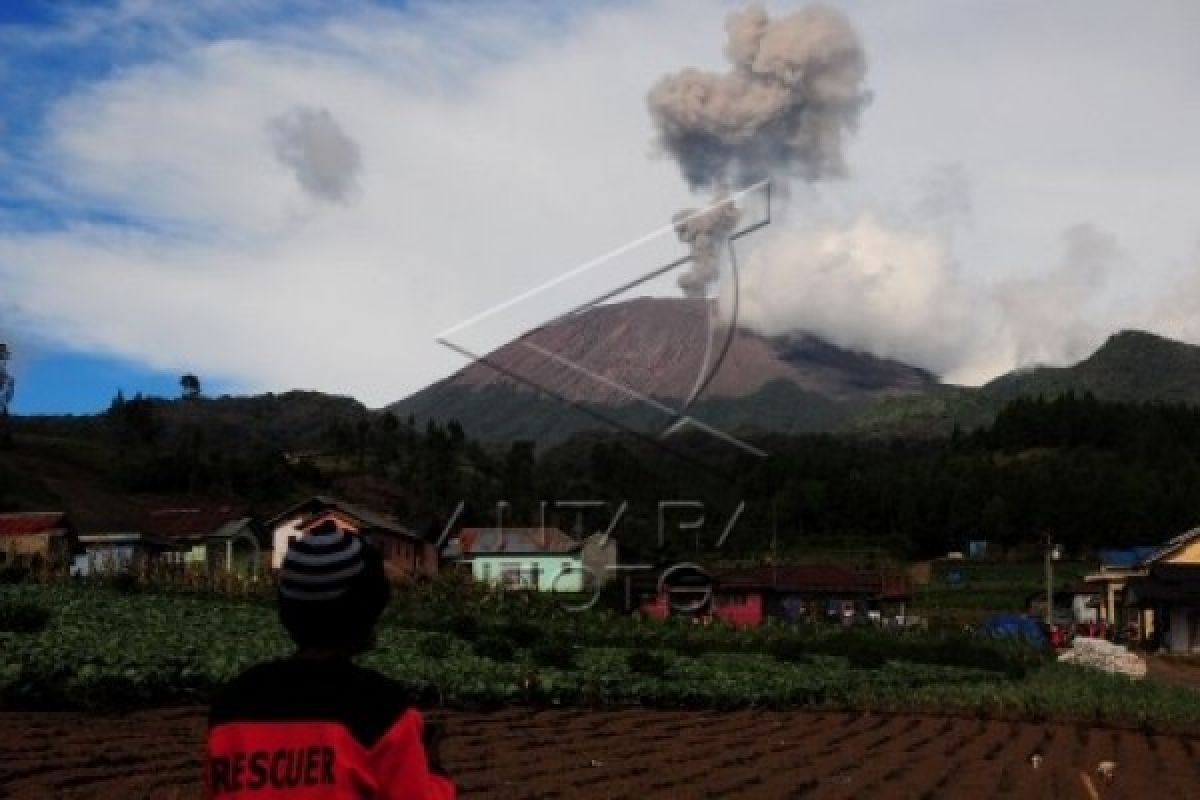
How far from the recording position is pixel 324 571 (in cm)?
296

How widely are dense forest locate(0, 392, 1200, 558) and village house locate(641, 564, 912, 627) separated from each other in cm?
536

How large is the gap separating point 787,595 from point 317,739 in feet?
198

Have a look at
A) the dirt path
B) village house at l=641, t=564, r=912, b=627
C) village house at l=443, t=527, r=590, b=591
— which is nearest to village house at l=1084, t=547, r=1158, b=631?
village house at l=641, t=564, r=912, b=627

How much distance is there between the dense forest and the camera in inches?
3029

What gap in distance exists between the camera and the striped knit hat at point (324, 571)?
116 inches

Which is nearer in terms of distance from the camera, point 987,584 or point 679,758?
point 679,758

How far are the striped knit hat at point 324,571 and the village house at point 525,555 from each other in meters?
63.0

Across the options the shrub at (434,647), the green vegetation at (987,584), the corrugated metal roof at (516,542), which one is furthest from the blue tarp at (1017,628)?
the corrugated metal roof at (516,542)

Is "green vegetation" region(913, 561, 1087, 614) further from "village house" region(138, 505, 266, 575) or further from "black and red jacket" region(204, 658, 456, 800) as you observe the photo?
"black and red jacket" region(204, 658, 456, 800)

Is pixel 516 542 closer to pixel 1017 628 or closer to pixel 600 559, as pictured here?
pixel 600 559

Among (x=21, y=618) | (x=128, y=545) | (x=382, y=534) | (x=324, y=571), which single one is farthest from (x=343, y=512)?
(x=324, y=571)

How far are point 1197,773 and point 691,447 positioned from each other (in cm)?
6280

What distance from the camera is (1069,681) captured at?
26.0m

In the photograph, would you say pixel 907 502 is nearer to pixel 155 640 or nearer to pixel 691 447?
pixel 691 447
